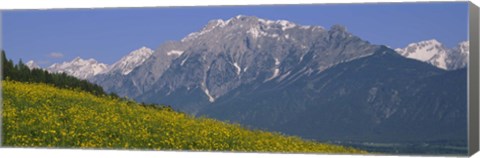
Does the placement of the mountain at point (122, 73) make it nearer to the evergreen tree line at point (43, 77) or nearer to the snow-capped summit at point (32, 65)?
the evergreen tree line at point (43, 77)

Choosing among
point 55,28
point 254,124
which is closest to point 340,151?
point 254,124

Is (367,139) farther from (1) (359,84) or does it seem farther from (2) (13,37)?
(2) (13,37)

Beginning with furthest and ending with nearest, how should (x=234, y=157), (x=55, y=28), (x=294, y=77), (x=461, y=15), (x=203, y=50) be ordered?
(x=294, y=77)
(x=203, y=50)
(x=55, y=28)
(x=234, y=157)
(x=461, y=15)

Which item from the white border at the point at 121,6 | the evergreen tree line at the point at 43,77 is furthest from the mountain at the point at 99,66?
the white border at the point at 121,6

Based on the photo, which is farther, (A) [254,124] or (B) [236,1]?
(A) [254,124]

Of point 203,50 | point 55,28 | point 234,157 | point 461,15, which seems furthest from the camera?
point 203,50

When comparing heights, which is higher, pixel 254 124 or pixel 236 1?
pixel 236 1
